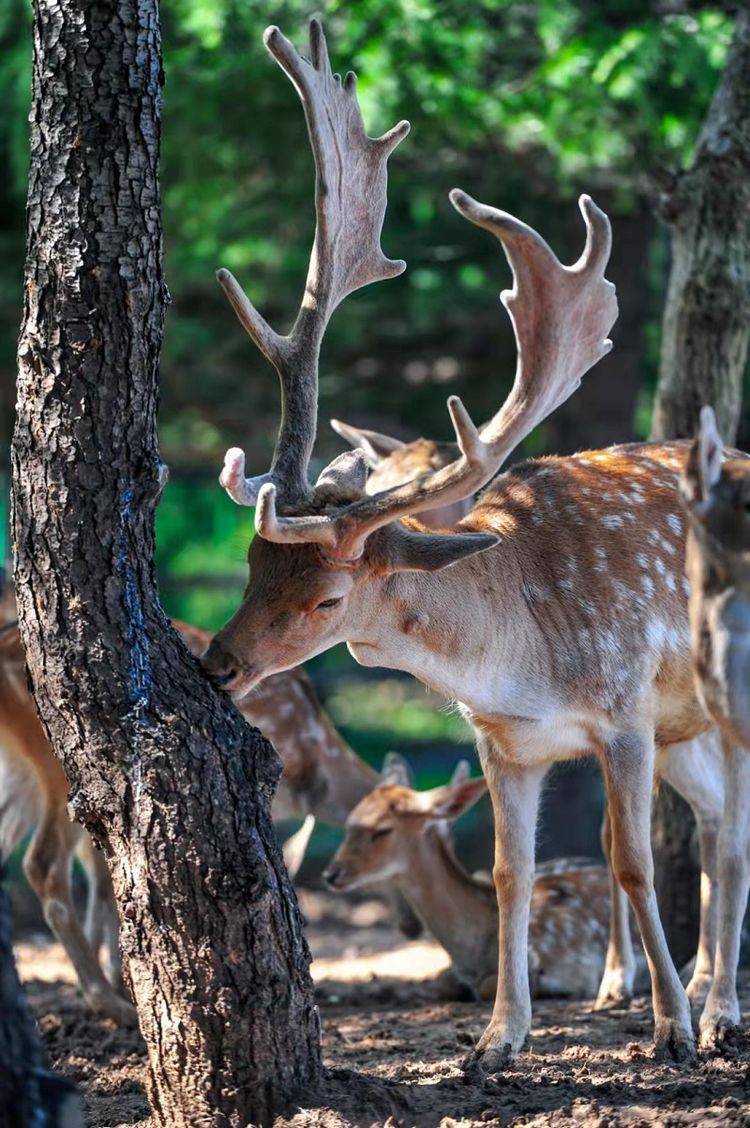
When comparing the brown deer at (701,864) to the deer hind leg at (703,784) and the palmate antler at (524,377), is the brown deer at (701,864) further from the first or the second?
the palmate antler at (524,377)

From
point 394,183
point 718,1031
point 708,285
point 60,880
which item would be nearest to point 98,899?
point 60,880

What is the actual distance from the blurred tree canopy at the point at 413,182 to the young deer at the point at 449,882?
3036mm

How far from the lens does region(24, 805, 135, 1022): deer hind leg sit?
626 cm

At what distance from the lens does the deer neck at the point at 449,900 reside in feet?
22.1

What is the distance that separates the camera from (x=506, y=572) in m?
4.72

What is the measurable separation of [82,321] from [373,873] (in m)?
3.95

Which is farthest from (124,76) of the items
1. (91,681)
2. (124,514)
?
(91,681)

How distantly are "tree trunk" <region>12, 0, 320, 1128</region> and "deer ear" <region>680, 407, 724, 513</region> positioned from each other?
4.11ft

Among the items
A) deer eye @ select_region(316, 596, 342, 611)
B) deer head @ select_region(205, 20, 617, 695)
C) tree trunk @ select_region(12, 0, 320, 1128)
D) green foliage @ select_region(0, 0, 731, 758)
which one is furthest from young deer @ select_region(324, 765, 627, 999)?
tree trunk @ select_region(12, 0, 320, 1128)

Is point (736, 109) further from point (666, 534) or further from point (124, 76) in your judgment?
point (124, 76)

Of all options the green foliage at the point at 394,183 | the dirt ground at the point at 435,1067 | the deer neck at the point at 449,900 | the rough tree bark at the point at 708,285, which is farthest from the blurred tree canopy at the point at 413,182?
the dirt ground at the point at 435,1067

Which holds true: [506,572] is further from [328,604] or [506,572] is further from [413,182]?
[413,182]

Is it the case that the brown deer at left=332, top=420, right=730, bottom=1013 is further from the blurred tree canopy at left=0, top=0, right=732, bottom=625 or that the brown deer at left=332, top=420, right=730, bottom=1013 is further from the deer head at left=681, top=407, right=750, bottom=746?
the blurred tree canopy at left=0, top=0, right=732, bottom=625

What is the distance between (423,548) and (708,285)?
2.51 m
